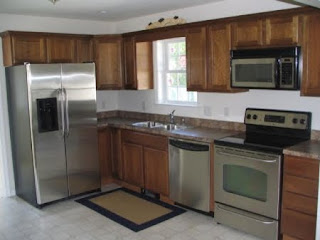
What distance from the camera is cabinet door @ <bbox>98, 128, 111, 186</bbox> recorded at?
5.01 meters

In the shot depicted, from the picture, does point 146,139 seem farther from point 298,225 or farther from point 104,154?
point 298,225

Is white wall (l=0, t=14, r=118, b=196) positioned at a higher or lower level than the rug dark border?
higher

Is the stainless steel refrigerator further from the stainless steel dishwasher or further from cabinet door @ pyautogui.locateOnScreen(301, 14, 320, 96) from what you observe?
cabinet door @ pyautogui.locateOnScreen(301, 14, 320, 96)

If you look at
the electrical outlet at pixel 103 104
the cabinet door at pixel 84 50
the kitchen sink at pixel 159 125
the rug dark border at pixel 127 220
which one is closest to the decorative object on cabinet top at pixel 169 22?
the cabinet door at pixel 84 50

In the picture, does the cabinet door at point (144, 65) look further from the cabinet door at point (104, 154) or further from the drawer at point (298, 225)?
the drawer at point (298, 225)

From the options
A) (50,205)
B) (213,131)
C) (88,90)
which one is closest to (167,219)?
(213,131)

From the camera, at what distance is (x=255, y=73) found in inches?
138

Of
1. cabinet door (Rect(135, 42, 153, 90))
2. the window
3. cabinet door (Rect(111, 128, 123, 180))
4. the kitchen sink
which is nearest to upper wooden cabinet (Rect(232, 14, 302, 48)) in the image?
the window

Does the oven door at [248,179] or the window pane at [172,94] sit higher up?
the window pane at [172,94]

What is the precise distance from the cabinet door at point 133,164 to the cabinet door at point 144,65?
0.91 m

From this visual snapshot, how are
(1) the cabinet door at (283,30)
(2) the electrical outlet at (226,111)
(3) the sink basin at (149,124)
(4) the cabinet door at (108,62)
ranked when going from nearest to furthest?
(1) the cabinet door at (283,30) → (2) the electrical outlet at (226,111) → (3) the sink basin at (149,124) → (4) the cabinet door at (108,62)

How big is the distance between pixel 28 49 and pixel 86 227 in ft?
7.67

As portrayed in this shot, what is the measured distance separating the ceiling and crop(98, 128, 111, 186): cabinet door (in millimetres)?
1645

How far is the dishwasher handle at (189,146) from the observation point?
148 inches
